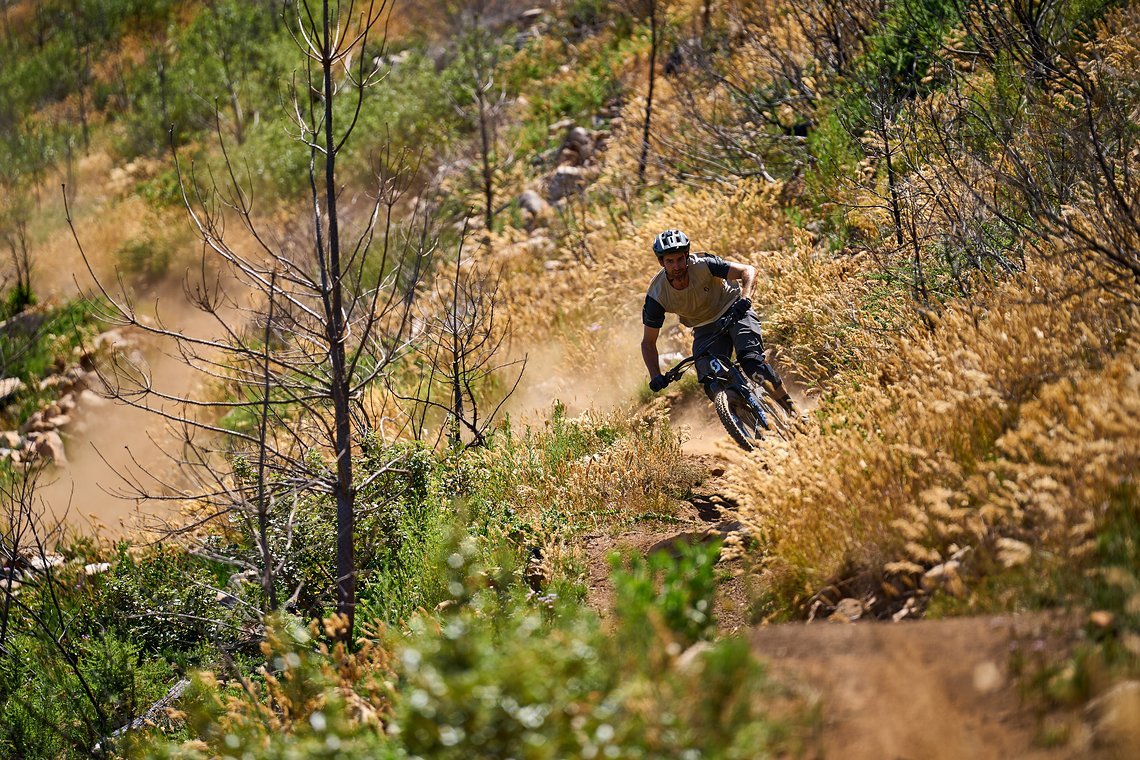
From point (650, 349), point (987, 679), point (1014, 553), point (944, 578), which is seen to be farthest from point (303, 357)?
point (987, 679)

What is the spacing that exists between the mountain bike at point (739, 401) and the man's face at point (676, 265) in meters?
0.46

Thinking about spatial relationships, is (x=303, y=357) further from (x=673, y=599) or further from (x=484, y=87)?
(x=484, y=87)

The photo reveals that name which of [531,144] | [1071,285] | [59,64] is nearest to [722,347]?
[1071,285]

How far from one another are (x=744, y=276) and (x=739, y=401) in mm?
1035

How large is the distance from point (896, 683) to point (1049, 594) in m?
0.80

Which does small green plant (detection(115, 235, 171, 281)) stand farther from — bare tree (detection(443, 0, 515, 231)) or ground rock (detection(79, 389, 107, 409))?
bare tree (detection(443, 0, 515, 231))

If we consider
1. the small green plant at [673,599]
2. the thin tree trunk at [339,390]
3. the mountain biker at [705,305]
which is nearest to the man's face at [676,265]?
the mountain biker at [705,305]

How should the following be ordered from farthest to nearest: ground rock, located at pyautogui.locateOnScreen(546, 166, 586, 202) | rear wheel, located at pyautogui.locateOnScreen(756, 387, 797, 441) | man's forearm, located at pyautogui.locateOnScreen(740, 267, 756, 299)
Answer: ground rock, located at pyautogui.locateOnScreen(546, 166, 586, 202) < man's forearm, located at pyautogui.locateOnScreen(740, 267, 756, 299) < rear wheel, located at pyautogui.locateOnScreen(756, 387, 797, 441)

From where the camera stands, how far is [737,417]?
684cm

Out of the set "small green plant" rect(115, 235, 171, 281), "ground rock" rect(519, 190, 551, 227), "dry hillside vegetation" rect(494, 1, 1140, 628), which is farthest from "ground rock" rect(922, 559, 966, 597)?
"small green plant" rect(115, 235, 171, 281)

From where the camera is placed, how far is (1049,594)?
358 centimetres

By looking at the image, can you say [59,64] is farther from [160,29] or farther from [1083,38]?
[1083,38]

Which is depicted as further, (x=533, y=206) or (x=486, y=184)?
(x=486, y=184)

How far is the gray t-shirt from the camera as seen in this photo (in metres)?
7.30
